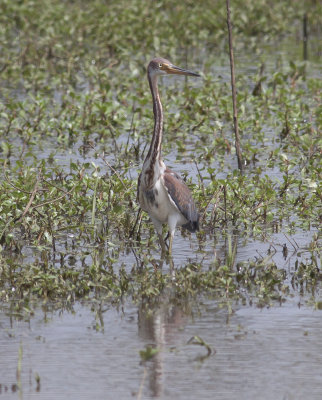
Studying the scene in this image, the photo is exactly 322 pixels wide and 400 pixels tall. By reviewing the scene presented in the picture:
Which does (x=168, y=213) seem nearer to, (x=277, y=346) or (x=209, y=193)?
(x=209, y=193)

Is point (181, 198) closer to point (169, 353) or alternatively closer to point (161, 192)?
point (161, 192)

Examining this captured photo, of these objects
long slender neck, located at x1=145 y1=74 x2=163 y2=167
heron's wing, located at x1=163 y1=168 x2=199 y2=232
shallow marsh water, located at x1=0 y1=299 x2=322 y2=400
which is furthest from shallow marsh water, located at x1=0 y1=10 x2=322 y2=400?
long slender neck, located at x1=145 y1=74 x2=163 y2=167

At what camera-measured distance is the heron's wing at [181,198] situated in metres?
7.12

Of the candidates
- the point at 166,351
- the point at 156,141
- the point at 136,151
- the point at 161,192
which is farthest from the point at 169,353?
the point at 136,151

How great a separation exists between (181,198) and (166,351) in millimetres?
2036

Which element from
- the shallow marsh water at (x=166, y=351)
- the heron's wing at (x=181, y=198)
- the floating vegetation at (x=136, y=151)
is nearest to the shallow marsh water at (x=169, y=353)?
the shallow marsh water at (x=166, y=351)

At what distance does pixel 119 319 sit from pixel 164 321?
11.1 inches

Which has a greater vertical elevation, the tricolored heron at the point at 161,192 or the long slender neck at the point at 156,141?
the long slender neck at the point at 156,141

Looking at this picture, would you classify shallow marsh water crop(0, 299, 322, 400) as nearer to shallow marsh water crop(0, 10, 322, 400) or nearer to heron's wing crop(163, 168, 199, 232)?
shallow marsh water crop(0, 10, 322, 400)

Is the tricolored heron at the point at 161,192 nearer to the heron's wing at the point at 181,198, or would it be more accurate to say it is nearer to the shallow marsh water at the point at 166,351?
the heron's wing at the point at 181,198

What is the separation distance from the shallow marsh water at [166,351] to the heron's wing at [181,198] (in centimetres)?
104

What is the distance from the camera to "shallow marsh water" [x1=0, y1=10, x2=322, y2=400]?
4.84 meters

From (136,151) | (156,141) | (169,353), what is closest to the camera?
(169,353)

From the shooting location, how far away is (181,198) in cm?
716
